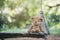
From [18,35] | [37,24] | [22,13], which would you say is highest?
[22,13]

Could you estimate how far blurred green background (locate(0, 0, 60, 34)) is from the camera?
133cm

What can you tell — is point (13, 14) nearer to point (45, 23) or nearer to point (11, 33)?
point (11, 33)

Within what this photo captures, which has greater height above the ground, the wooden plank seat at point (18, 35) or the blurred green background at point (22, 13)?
the blurred green background at point (22, 13)

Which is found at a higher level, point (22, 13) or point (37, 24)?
point (22, 13)

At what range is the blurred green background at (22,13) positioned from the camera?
1.33 m

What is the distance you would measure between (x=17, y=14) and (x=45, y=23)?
283 millimetres

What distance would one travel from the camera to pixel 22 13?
54.0 inches

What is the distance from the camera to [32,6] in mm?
1369

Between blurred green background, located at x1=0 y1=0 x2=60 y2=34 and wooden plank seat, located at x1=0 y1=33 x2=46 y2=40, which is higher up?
blurred green background, located at x1=0 y1=0 x2=60 y2=34

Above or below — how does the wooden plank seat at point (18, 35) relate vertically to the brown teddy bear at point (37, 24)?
below

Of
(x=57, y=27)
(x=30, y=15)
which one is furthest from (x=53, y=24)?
(x=30, y=15)

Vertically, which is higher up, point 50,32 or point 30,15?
point 30,15

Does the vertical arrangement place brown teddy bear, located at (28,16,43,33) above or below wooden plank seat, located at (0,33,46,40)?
above

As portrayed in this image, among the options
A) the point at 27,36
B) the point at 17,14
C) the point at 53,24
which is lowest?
the point at 27,36
